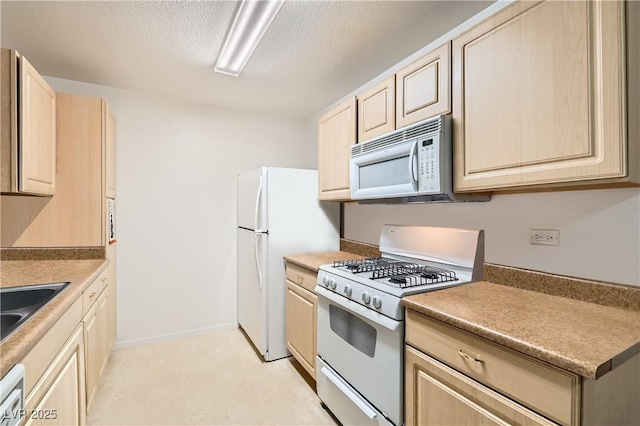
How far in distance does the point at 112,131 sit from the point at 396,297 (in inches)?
105

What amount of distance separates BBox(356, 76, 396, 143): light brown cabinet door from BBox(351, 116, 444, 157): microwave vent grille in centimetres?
8

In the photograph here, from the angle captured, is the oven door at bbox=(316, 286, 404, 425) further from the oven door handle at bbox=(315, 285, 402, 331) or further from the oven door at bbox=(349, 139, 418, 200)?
the oven door at bbox=(349, 139, 418, 200)

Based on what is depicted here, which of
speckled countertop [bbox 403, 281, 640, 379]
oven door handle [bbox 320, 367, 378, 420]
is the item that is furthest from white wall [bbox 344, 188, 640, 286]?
oven door handle [bbox 320, 367, 378, 420]

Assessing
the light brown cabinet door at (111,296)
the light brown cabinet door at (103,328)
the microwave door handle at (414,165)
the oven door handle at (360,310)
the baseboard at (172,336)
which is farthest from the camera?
the baseboard at (172,336)

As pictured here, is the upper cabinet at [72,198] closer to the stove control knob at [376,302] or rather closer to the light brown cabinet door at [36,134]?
the light brown cabinet door at [36,134]

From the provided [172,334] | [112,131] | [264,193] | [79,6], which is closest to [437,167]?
[264,193]

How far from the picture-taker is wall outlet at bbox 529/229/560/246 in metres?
1.46

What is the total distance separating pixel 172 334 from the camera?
3102mm

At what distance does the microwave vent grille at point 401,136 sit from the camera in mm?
1584

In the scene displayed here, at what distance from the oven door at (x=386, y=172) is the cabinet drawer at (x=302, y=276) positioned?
2.08 ft

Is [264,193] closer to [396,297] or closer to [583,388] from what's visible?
[396,297]

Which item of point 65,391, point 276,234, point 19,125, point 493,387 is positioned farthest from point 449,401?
point 19,125

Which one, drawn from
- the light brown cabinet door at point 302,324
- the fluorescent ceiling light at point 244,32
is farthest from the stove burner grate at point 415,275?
the fluorescent ceiling light at point 244,32

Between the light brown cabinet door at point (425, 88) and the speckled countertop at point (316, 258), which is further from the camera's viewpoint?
the speckled countertop at point (316, 258)
